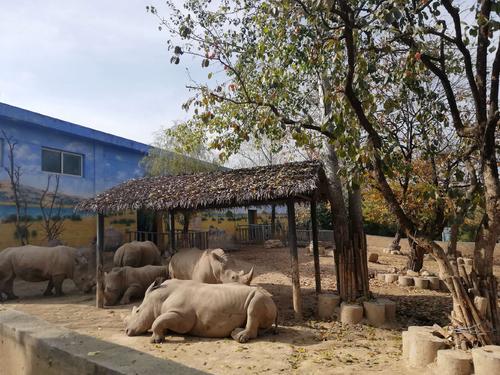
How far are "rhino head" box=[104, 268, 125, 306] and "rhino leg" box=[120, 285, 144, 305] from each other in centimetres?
16

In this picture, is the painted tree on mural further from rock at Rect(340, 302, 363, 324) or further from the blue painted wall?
the blue painted wall

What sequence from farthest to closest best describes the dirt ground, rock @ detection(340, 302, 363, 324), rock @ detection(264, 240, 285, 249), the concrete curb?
rock @ detection(264, 240, 285, 249)
rock @ detection(340, 302, 363, 324)
the dirt ground
the concrete curb

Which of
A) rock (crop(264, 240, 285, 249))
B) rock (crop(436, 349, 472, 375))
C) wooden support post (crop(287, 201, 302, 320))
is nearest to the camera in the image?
rock (crop(436, 349, 472, 375))

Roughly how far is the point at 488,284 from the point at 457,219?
3.02 ft

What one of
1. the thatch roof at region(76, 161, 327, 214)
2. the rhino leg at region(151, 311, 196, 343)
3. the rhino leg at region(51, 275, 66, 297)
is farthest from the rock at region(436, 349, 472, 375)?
the rhino leg at region(51, 275, 66, 297)

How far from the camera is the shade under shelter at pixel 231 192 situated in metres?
7.93

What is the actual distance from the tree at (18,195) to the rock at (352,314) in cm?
1138

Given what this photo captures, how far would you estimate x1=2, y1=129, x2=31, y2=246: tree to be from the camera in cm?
1412

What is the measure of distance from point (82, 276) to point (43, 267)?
106cm

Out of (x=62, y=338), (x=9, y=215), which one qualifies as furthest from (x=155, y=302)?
(x=9, y=215)

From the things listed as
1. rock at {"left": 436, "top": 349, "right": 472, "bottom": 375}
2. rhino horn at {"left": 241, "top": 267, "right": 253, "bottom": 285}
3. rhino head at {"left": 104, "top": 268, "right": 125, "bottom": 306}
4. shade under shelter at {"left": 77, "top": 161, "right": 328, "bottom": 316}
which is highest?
shade under shelter at {"left": 77, "top": 161, "right": 328, "bottom": 316}

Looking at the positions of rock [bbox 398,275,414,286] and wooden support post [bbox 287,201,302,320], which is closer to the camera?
wooden support post [bbox 287,201,302,320]

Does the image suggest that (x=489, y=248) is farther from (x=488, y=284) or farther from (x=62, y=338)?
(x=62, y=338)

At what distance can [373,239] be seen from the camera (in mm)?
23031
